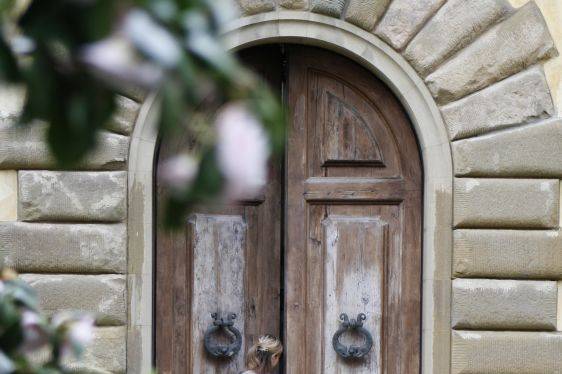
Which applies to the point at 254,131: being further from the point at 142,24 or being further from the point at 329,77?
the point at 329,77

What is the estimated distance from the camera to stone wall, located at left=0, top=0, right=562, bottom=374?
502 centimetres

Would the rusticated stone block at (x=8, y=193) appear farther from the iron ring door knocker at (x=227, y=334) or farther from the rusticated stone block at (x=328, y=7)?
the rusticated stone block at (x=328, y=7)

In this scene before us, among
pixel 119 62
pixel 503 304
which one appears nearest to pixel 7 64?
pixel 119 62

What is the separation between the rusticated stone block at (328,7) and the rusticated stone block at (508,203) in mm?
1056

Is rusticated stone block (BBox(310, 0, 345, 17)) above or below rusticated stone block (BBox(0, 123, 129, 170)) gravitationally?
above

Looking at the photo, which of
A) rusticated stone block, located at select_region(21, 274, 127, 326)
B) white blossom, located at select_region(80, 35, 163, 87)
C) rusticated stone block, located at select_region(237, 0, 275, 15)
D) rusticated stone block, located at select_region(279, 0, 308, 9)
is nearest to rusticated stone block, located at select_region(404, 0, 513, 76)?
rusticated stone block, located at select_region(279, 0, 308, 9)

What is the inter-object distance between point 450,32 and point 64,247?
217 cm

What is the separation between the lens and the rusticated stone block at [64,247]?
5.02 m

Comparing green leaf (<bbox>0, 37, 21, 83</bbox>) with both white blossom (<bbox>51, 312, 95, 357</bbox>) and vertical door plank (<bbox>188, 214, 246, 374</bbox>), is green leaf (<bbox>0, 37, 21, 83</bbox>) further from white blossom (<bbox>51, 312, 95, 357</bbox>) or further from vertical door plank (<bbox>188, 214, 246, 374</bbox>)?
vertical door plank (<bbox>188, 214, 246, 374</bbox>)

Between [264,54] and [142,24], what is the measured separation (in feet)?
13.3

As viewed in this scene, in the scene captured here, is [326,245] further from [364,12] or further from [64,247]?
[64,247]

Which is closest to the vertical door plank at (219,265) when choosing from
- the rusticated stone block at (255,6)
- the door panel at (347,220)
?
the door panel at (347,220)

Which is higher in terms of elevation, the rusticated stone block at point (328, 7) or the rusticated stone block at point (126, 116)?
the rusticated stone block at point (328, 7)

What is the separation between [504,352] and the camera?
16.6 feet
